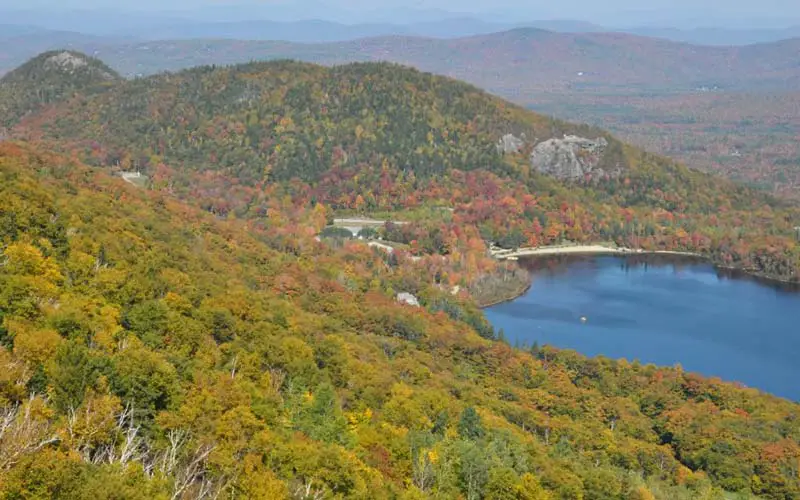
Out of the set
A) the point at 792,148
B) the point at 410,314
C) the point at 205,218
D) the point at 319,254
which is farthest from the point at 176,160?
the point at 792,148

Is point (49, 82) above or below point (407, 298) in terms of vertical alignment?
above

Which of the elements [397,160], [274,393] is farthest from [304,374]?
[397,160]

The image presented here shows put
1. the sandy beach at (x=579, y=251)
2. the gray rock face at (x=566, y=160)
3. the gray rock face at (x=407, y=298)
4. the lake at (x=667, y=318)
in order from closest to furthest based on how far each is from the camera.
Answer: the lake at (x=667, y=318), the gray rock face at (x=407, y=298), the sandy beach at (x=579, y=251), the gray rock face at (x=566, y=160)

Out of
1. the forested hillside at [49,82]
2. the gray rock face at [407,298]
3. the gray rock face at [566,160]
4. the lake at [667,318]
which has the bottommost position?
the lake at [667,318]

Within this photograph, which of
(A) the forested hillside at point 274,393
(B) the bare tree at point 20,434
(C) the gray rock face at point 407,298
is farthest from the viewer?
(C) the gray rock face at point 407,298

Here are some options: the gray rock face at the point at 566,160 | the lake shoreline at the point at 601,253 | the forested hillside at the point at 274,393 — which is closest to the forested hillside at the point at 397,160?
the gray rock face at the point at 566,160

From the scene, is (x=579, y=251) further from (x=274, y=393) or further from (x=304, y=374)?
(x=274, y=393)

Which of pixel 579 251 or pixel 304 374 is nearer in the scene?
pixel 304 374

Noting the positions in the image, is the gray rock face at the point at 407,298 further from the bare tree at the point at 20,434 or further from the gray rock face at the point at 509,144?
the gray rock face at the point at 509,144
